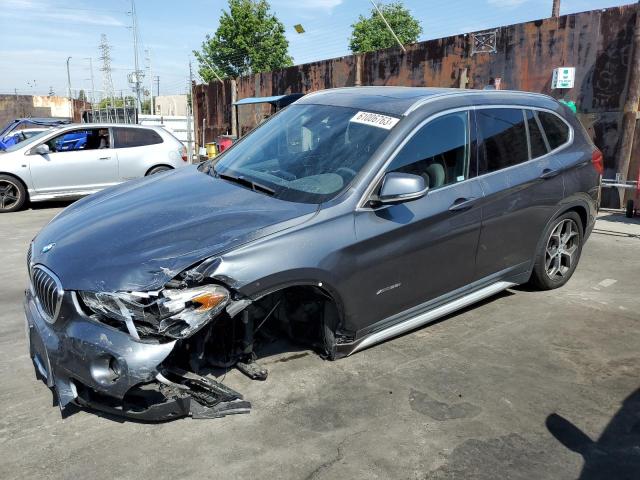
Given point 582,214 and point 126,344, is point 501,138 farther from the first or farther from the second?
point 126,344

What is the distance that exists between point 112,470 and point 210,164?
2523 mm

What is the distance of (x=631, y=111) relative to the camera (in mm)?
8938

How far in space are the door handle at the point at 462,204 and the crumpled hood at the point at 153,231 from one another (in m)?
1.09

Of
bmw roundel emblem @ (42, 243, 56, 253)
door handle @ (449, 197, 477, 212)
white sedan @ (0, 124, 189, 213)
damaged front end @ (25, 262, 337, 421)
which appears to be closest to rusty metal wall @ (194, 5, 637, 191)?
white sedan @ (0, 124, 189, 213)

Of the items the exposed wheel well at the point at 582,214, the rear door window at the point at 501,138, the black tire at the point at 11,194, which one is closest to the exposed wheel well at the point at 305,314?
the rear door window at the point at 501,138

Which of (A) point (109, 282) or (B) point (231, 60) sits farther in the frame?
(B) point (231, 60)

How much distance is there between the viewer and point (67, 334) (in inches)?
105

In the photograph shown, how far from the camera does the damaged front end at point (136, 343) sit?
260 centimetres

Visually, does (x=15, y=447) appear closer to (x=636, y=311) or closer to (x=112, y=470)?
(x=112, y=470)

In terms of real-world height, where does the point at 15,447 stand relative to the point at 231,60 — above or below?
below

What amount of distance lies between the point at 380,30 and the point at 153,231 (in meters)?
57.3

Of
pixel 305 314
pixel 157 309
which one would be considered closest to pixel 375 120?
pixel 305 314

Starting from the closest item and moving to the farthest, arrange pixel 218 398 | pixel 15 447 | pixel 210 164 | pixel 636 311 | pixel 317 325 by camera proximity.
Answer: pixel 15 447 < pixel 218 398 < pixel 317 325 < pixel 210 164 < pixel 636 311

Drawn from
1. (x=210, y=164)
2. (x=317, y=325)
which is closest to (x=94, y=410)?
(x=317, y=325)
